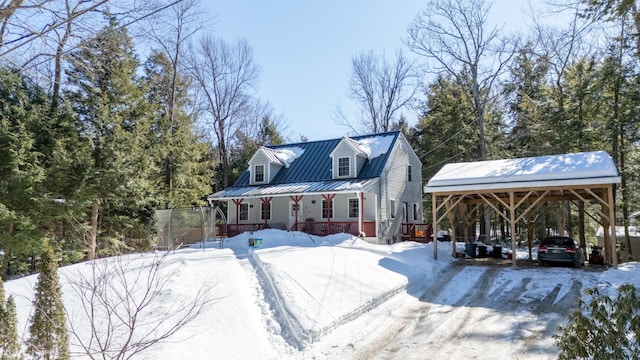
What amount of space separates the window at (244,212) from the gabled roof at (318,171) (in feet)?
3.83

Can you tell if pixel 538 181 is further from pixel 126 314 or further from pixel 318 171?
pixel 126 314

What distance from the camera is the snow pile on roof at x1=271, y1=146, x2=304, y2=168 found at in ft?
88.0

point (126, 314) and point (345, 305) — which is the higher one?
point (126, 314)

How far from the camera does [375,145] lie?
25.3m

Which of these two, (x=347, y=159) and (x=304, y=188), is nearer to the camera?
(x=304, y=188)

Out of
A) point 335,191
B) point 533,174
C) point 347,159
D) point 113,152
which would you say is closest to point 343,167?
point 347,159

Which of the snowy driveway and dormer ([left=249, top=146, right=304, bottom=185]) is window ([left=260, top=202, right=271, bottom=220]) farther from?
the snowy driveway

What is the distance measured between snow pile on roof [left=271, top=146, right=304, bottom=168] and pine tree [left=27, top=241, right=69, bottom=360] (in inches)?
842

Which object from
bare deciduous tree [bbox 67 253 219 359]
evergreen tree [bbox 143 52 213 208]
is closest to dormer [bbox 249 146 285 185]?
evergreen tree [bbox 143 52 213 208]

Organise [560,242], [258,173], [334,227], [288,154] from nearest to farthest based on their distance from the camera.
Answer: [560,242], [334,227], [258,173], [288,154]

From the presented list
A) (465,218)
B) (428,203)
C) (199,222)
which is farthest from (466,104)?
(199,222)

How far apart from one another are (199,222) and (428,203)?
80.2ft

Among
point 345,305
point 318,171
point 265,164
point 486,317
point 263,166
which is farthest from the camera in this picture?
point 263,166

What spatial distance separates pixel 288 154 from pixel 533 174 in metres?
16.5
